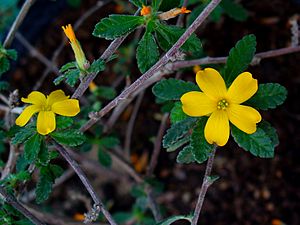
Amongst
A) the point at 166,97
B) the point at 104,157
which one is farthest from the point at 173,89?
the point at 104,157

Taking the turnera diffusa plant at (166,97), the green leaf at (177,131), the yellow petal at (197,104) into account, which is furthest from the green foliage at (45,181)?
the yellow petal at (197,104)

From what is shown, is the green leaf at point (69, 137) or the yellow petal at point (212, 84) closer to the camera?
the yellow petal at point (212, 84)

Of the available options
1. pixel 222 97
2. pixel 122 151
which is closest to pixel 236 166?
pixel 122 151

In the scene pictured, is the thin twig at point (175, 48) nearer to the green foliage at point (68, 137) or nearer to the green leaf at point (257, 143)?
the green foliage at point (68, 137)

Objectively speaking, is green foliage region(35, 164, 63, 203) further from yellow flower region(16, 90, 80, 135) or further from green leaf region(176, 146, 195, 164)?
green leaf region(176, 146, 195, 164)

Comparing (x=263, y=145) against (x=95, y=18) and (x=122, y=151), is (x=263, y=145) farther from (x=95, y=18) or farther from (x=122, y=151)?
(x=95, y=18)

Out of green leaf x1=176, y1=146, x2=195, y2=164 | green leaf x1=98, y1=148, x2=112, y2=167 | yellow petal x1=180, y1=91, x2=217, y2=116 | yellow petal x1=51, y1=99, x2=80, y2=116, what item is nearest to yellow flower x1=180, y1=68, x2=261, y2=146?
yellow petal x1=180, y1=91, x2=217, y2=116
